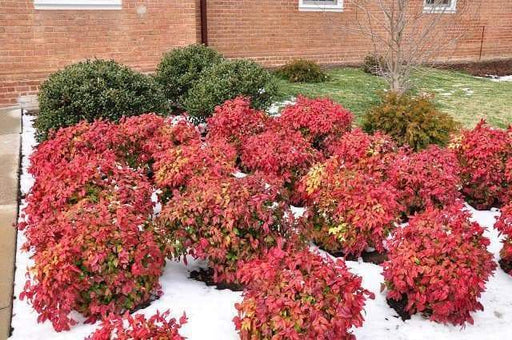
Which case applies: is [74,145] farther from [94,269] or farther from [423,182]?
[423,182]

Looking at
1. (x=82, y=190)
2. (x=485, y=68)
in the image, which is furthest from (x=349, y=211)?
(x=485, y=68)

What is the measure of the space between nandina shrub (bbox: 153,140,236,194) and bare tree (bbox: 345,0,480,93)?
4602 mm

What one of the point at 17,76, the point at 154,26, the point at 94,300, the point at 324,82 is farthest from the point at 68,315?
the point at 324,82

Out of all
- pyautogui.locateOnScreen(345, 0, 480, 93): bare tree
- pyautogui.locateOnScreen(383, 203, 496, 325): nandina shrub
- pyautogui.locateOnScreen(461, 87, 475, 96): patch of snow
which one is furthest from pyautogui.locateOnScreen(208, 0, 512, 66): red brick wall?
pyautogui.locateOnScreen(383, 203, 496, 325): nandina shrub

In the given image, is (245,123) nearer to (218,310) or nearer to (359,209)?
(359,209)

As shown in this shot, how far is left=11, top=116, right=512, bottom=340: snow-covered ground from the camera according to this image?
293cm

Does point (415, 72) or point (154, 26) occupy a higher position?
point (154, 26)

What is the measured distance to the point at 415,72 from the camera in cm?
1104

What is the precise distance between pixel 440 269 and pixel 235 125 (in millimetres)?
3032

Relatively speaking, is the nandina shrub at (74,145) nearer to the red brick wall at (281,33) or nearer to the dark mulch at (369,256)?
the dark mulch at (369,256)

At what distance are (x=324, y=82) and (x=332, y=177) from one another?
636 centimetres

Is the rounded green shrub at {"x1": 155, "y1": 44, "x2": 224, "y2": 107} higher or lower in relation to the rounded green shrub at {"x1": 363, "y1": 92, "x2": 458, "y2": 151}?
higher

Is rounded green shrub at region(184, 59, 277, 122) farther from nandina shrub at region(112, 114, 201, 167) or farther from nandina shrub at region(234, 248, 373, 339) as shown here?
nandina shrub at region(234, 248, 373, 339)

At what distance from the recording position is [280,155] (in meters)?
4.57
